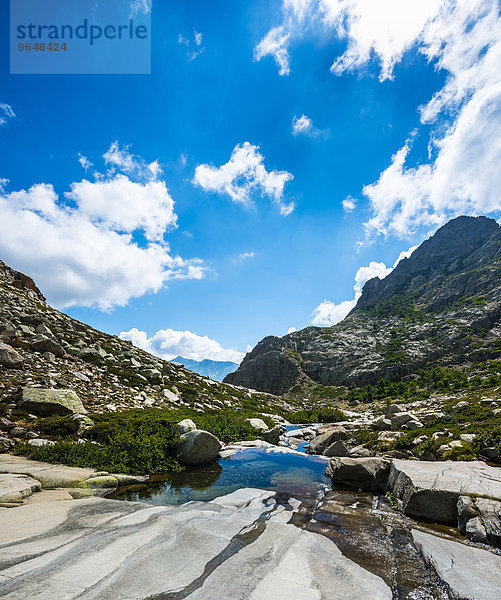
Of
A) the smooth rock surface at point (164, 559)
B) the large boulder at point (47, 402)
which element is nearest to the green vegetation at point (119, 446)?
the large boulder at point (47, 402)

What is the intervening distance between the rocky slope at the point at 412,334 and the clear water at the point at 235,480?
9531cm

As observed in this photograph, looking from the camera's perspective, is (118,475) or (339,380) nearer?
(118,475)

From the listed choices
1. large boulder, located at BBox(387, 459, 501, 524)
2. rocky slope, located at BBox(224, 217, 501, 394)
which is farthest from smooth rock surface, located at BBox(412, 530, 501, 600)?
rocky slope, located at BBox(224, 217, 501, 394)

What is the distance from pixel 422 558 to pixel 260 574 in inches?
200

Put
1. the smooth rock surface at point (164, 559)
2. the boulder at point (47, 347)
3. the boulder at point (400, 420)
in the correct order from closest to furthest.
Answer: the smooth rock surface at point (164, 559), the boulder at point (47, 347), the boulder at point (400, 420)

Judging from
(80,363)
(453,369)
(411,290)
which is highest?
(411,290)

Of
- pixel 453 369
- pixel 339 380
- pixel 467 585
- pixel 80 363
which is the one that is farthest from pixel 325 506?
pixel 339 380

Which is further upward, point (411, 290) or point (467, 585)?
point (411, 290)

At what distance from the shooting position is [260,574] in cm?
593

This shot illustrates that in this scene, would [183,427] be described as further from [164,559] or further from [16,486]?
[164,559]

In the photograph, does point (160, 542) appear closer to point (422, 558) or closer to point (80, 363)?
point (422, 558)

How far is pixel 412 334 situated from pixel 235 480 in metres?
135

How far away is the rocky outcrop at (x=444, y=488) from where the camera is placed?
879 cm

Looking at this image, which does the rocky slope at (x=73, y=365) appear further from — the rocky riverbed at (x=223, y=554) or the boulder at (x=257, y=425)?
the rocky riverbed at (x=223, y=554)
